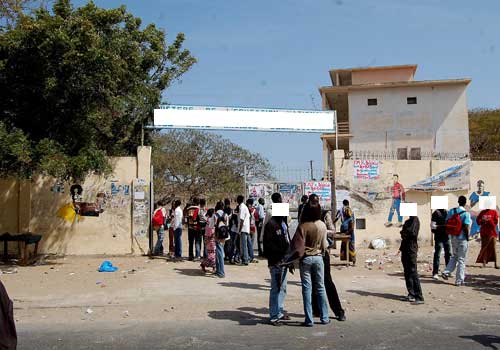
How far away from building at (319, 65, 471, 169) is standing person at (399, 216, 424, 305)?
96.2 ft

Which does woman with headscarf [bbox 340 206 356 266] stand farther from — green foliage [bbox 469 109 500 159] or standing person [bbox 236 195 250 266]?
green foliage [bbox 469 109 500 159]

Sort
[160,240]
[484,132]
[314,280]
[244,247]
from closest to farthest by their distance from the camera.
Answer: [314,280]
[244,247]
[160,240]
[484,132]

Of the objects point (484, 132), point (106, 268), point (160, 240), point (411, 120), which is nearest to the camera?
point (106, 268)

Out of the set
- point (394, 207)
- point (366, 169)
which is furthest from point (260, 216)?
point (394, 207)

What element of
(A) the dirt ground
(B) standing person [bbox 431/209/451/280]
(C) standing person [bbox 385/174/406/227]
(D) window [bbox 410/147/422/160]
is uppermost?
(D) window [bbox 410/147/422/160]

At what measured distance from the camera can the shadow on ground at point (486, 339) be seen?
6987mm

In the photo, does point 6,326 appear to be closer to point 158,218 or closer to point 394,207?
point 158,218

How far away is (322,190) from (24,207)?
8947 millimetres

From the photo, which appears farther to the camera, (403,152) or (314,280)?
(403,152)

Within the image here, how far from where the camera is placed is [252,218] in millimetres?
15664

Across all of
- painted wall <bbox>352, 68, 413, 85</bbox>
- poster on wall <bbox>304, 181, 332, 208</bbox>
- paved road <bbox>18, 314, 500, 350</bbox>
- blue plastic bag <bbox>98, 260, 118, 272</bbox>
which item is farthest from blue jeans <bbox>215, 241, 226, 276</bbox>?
painted wall <bbox>352, 68, 413, 85</bbox>

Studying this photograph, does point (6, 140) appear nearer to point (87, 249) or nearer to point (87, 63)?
point (87, 63)

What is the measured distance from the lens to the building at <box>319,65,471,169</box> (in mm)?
38906

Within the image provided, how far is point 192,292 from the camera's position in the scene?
11023 mm
